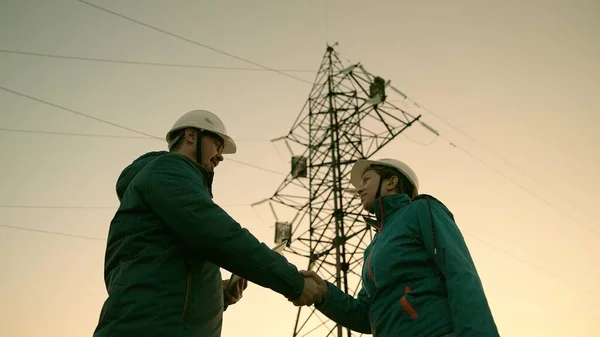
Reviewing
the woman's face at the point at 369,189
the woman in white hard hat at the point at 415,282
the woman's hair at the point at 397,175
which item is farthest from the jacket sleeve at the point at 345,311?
the woman's hair at the point at 397,175

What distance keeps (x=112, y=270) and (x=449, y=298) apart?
1.85m

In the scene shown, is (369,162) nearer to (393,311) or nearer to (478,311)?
(393,311)

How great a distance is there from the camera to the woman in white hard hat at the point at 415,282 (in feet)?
7.69

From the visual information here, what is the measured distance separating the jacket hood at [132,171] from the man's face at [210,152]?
1.51 feet

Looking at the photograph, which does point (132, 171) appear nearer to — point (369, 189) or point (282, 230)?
point (369, 189)

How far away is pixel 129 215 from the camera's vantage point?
2322 mm

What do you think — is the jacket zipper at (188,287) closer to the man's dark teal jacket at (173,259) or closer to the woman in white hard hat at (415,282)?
the man's dark teal jacket at (173,259)

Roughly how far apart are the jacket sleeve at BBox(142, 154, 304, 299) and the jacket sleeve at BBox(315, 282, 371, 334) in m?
0.83

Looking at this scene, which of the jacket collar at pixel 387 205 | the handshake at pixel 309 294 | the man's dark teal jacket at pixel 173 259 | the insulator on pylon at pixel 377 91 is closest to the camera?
the man's dark teal jacket at pixel 173 259

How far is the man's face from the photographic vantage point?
3092 mm

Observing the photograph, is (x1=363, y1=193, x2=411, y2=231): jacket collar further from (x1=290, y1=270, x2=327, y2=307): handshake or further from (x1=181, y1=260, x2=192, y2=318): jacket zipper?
(x1=181, y1=260, x2=192, y2=318): jacket zipper

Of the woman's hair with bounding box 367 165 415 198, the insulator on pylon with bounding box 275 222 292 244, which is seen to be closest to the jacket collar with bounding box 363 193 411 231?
the woman's hair with bounding box 367 165 415 198

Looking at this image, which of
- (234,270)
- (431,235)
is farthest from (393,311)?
(234,270)

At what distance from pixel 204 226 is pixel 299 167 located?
41.3 ft
